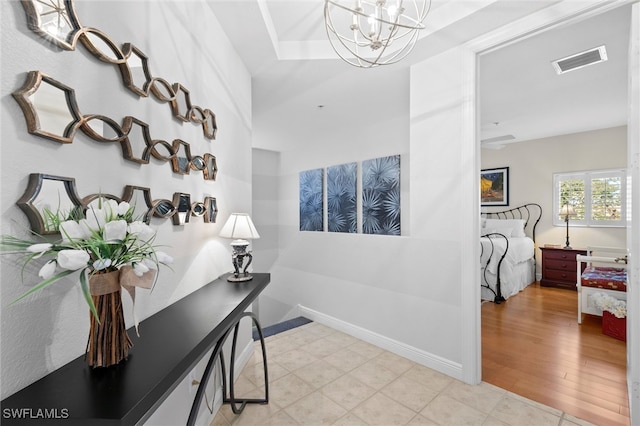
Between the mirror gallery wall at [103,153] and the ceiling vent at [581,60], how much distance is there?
285cm

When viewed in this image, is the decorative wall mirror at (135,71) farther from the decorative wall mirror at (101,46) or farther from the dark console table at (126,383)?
the dark console table at (126,383)

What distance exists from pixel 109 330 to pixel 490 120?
489cm

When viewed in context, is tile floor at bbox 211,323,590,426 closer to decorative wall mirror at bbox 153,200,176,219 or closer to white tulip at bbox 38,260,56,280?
decorative wall mirror at bbox 153,200,176,219

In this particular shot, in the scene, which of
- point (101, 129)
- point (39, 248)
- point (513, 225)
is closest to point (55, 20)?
point (101, 129)

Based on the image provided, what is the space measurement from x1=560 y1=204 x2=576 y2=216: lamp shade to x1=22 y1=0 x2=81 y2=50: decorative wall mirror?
6.46m

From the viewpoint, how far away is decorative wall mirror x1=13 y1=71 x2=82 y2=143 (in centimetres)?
79

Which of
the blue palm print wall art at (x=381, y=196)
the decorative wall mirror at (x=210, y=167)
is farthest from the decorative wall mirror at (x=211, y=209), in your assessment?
the blue palm print wall art at (x=381, y=196)

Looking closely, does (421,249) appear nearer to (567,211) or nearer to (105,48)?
(105,48)

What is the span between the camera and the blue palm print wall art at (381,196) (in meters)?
3.71

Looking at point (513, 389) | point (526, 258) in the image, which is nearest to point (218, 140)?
point (513, 389)

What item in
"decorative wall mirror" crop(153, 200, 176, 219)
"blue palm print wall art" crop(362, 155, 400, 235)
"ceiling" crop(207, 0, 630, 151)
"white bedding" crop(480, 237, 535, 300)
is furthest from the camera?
"white bedding" crop(480, 237, 535, 300)

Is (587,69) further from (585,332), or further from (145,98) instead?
(145,98)

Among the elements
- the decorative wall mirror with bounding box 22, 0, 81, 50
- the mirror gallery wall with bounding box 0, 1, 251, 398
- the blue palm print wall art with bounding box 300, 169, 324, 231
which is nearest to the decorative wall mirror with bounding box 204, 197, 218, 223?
the mirror gallery wall with bounding box 0, 1, 251, 398

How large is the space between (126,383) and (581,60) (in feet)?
12.2
